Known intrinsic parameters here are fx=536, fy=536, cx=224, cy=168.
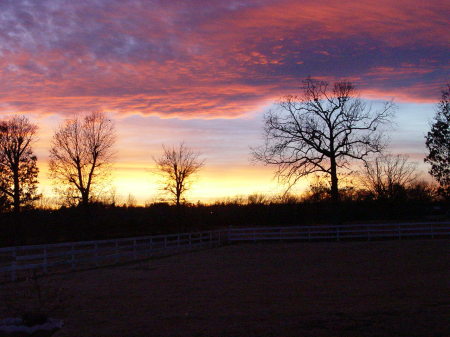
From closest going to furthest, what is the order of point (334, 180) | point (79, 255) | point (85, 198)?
point (79, 255) < point (334, 180) < point (85, 198)

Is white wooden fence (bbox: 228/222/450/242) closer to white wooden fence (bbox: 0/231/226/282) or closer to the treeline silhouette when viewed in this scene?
white wooden fence (bbox: 0/231/226/282)

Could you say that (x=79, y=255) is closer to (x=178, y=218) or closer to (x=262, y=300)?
(x=178, y=218)

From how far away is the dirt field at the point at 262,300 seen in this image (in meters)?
8.63

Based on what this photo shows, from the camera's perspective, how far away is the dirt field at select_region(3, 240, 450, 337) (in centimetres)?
863

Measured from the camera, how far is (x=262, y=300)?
1155 centimetres

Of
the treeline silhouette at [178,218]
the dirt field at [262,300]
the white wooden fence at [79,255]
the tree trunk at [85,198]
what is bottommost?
the dirt field at [262,300]

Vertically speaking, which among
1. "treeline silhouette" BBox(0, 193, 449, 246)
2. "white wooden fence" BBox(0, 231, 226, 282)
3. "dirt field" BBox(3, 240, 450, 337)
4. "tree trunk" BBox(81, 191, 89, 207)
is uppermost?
"tree trunk" BBox(81, 191, 89, 207)

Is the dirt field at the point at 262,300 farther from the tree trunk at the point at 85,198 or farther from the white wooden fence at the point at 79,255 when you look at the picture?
the tree trunk at the point at 85,198

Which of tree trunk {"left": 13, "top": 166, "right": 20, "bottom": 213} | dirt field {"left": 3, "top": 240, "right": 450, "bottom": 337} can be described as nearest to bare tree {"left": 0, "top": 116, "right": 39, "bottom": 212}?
tree trunk {"left": 13, "top": 166, "right": 20, "bottom": 213}

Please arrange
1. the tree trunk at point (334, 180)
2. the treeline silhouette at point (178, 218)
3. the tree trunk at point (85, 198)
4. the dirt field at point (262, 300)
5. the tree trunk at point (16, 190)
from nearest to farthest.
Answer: the dirt field at point (262, 300), the tree trunk at point (334, 180), the tree trunk at point (16, 190), the tree trunk at point (85, 198), the treeline silhouette at point (178, 218)

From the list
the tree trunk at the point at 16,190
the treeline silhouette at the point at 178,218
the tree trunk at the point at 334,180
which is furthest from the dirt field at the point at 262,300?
the treeline silhouette at the point at 178,218

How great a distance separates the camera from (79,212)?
48750mm

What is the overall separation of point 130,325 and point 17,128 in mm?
42429

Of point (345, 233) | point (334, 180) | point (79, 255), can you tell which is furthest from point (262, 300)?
point (345, 233)
